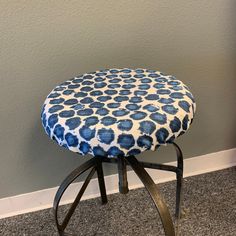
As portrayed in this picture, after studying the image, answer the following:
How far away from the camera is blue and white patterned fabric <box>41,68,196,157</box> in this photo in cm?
65

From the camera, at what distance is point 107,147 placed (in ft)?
2.12

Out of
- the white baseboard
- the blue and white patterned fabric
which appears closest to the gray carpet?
the white baseboard

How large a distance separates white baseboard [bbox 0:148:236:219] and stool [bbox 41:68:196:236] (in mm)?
367

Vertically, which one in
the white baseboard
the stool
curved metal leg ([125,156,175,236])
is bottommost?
the white baseboard

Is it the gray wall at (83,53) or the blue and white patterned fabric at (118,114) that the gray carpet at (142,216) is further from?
the blue and white patterned fabric at (118,114)

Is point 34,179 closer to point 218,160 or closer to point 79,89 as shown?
point 79,89

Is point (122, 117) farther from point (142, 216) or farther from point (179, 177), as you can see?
point (142, 216)

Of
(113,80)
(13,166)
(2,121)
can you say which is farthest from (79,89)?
(13,166)

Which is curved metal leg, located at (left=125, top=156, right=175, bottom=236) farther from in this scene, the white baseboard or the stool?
the white baseboard

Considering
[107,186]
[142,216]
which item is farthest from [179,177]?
[107,186]

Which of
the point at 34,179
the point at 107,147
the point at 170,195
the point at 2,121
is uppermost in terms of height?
the point at 107,147

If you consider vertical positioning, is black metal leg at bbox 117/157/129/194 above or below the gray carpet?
above

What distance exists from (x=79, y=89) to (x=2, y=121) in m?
0.34

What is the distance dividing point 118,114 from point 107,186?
0.61m
